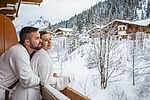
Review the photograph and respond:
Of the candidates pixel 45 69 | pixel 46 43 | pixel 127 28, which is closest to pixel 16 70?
pixel 45 69

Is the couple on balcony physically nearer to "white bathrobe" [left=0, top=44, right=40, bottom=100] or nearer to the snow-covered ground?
"white bathrobe" [left=0, top=44, right=40, bottom=100]

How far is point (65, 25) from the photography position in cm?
2089

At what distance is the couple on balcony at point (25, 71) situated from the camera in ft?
2.35

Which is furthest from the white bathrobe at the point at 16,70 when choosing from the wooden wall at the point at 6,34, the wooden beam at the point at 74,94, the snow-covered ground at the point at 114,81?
the snow-covered ground at the point at 114,81

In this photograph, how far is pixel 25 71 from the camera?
70 cm

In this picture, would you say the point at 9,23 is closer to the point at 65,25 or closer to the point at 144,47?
the point at 144,47

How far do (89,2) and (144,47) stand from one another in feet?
76.3

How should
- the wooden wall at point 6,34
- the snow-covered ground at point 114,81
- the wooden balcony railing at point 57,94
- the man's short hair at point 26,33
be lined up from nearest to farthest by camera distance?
1. the wooden balcony railing at point 57,94
2. the man's short hair at point 26,33
3. the wooden wall at point 6,34
4. the snow-covered ground at point 114,81

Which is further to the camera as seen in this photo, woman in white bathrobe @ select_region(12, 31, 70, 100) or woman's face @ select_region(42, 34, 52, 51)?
woman's face @ select_region(42, 34, 52, 51)

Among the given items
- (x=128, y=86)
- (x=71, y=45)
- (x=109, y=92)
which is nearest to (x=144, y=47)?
(x=128, y=86)

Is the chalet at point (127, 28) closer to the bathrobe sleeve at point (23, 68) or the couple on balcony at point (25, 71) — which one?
the couple on balcony at point (25, 71)

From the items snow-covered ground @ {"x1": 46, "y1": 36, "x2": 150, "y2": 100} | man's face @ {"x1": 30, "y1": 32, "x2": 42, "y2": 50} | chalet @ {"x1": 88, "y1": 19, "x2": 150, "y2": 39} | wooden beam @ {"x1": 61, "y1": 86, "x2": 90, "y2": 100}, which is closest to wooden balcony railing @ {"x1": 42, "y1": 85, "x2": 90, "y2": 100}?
wooden beam @ {"x1": 61, "y1": 86, "x2": 90, "y2": 100}

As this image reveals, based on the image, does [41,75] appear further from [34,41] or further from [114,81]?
[114,81]

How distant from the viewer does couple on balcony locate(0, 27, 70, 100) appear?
715 millimetres
